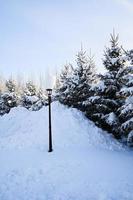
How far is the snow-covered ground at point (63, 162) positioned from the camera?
30.3 feet

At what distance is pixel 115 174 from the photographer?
11211 mm

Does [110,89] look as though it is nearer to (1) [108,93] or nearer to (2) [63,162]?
(1) [108,93]

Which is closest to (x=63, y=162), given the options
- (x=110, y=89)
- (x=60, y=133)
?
(x=60, y=133)

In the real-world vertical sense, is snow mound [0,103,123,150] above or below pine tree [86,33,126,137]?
below

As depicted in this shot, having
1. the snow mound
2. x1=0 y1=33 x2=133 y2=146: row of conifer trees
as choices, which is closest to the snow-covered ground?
the snow mound

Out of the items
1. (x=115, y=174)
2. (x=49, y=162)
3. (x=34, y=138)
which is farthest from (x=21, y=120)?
(x=115, y=174)

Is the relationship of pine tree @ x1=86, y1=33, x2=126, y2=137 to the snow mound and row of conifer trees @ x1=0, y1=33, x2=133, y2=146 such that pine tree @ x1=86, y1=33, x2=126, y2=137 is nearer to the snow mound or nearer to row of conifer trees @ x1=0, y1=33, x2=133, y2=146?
row of conifer trees @ x1=0, y1=33, x2=133, y2=146

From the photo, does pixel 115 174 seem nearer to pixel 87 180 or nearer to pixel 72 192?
pixel 87 180

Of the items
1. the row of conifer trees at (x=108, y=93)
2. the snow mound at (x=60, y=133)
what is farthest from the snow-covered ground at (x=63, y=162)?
the row of conifer trees at (x=108, y=93)

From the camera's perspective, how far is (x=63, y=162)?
1293 cm

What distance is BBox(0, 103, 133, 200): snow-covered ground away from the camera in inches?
364

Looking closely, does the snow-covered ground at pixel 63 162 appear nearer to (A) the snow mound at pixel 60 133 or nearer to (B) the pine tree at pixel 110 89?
(A) the snow mound at pixel 60 133

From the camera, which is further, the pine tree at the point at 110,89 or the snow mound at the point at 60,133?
the pine tree at the point at 110,89

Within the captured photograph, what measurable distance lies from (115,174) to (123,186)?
1.47 meters
